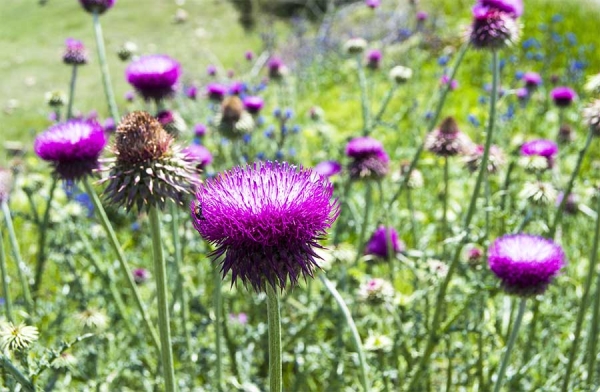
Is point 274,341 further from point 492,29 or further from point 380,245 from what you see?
point 380,245

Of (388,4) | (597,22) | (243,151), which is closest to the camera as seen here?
(243,151)

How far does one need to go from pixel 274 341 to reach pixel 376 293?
1.60 metres

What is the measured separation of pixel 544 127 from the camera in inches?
321

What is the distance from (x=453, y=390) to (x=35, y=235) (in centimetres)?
493

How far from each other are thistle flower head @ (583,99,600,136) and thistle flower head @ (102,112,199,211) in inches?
84.7

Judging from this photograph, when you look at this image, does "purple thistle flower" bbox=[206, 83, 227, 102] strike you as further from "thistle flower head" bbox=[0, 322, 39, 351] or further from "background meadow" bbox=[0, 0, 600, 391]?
"thistle flower head" bbox=[0, 322, 39, 351]

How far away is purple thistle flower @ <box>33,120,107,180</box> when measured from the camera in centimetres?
271

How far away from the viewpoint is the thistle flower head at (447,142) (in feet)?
12.9

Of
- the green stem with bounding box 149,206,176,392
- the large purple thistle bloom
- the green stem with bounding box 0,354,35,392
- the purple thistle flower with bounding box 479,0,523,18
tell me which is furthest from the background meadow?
the large purple thistle bloom

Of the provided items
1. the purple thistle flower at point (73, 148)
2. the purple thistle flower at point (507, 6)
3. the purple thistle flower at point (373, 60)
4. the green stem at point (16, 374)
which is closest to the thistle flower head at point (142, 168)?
the purple thistle flower at point (73, 148)

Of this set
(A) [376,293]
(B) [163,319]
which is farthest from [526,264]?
(B) [163,319]

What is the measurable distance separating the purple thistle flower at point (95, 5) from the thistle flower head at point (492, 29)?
2.28m

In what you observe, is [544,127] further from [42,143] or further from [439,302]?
[42,143]

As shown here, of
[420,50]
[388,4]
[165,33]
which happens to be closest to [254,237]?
[165,33]
